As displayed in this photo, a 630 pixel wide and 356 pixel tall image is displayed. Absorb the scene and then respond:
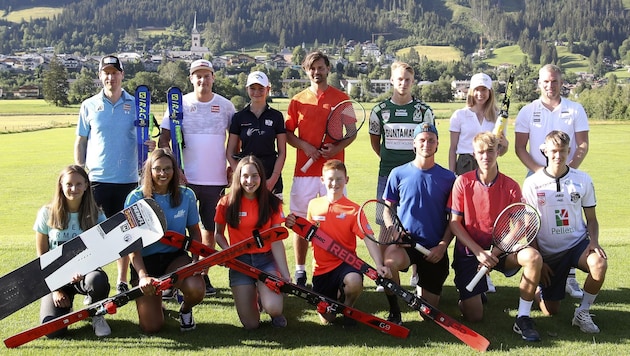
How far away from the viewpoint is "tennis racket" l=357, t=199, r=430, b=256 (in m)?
5.80

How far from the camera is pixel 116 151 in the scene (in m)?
6.80

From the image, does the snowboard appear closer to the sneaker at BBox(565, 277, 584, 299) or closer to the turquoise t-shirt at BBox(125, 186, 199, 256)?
the turquoise t-shirt at BBox(125, 186, 199, 256)

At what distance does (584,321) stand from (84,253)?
4.83 meters

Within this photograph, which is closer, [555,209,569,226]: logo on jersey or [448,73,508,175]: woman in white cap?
[555,209,569,226]: logo on jersey

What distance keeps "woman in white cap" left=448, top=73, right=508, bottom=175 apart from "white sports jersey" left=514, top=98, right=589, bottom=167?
40 cm

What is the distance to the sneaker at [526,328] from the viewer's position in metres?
5.38

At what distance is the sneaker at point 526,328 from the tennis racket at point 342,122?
9.70 ft

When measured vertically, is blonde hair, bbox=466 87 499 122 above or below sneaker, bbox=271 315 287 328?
above

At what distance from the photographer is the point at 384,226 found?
6.07 m

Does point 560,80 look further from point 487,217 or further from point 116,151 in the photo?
point 116,151

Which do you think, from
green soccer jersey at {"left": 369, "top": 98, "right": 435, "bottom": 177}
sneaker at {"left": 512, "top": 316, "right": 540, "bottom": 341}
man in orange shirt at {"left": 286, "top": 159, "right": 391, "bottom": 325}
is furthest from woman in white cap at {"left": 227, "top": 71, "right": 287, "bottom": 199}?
sneaker at {"left": 512, "top": 316, "right": 540, "bottom": 341}

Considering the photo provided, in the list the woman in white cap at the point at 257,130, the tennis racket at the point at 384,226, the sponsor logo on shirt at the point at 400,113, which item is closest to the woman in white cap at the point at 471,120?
the sponsor logo on shirt at the point at 400,113

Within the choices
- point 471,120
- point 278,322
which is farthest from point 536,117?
point 278,322

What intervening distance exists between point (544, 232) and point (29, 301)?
5098 millimetres
